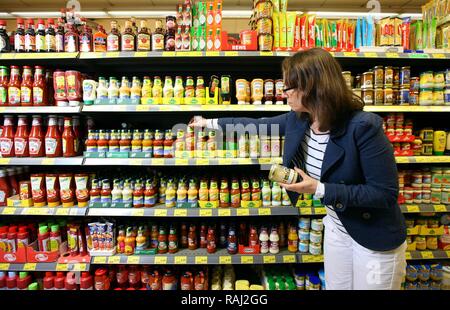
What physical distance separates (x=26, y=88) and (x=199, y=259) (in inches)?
76.1

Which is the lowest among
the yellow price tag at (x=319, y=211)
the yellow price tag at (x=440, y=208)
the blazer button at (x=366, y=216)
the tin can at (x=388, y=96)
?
the yellow price tag at (x=440, y=208)

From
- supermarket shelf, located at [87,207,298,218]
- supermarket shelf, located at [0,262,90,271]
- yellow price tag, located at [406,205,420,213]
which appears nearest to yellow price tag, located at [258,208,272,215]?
supermarket shelf, located at [87,207,298,218]

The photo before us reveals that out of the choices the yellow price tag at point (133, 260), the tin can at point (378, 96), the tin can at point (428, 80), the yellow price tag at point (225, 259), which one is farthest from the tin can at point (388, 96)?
the yellow price tag at point (133, 260)

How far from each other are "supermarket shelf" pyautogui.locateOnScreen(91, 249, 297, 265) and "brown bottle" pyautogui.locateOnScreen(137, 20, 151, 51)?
5.42ft

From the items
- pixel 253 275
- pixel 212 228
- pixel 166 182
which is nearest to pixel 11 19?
pixel 166 182

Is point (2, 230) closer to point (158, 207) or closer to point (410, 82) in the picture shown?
point (158, 207)

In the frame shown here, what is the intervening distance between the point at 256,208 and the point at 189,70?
54.3 inches

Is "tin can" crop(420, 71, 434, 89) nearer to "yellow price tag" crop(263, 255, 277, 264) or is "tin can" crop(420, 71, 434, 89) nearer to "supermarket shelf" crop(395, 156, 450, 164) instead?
"supermarket shelf" crop(395, 156, 450, 164)

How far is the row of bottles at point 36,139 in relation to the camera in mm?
2004

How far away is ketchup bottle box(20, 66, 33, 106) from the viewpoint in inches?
77.7

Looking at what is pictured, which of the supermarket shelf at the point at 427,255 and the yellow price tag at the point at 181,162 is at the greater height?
the yellow price tag at the point at 181,162

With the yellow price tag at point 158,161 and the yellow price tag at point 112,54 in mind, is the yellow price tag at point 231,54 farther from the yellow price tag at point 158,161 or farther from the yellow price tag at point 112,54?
the yellow price tag at point 158,161

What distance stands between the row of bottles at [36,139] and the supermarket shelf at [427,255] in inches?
115

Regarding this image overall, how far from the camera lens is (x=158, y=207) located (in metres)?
2.01
